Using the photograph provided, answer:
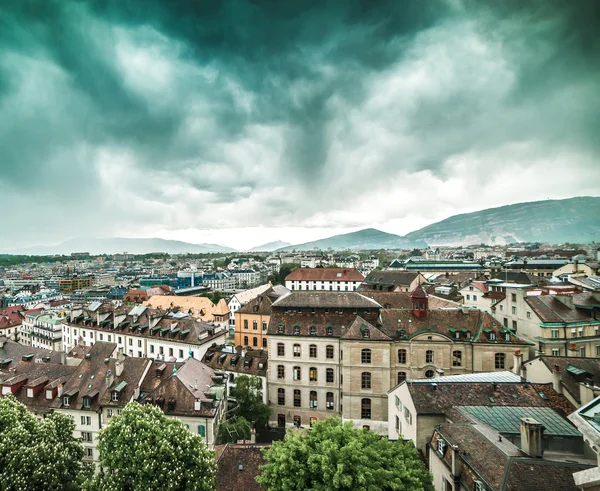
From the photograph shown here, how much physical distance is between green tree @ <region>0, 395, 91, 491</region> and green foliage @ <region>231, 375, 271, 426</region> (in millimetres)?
18722

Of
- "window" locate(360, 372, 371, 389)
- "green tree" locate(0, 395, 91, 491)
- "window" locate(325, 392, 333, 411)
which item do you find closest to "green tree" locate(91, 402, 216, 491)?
"green tree" locate(0, 395, 91, 491)

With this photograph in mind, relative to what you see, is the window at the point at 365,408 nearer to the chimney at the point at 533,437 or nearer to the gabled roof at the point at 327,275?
the chimney at the point at 533,437

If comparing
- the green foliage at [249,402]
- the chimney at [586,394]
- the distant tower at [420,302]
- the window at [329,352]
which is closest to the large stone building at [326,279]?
the window at [329,352]

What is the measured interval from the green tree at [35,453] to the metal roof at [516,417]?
1312 inches

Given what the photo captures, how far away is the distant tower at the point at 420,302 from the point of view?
155ft

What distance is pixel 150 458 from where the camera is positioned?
25109mm

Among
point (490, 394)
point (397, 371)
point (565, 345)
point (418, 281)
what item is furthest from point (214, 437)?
point (418, 281)

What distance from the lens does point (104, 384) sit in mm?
42719

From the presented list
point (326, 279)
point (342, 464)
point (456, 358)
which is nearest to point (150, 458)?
point (342, 464)

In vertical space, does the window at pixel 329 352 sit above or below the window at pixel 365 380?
above

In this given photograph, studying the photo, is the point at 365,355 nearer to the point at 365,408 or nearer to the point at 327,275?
the point at 365,408

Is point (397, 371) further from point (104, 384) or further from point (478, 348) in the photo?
point (104, 384)

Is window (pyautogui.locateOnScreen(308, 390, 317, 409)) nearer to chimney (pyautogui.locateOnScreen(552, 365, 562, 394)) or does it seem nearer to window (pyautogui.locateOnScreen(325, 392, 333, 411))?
window (pyautogui.locateOnScreen(325, 392, 333, 411))

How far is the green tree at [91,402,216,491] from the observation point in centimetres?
2469
